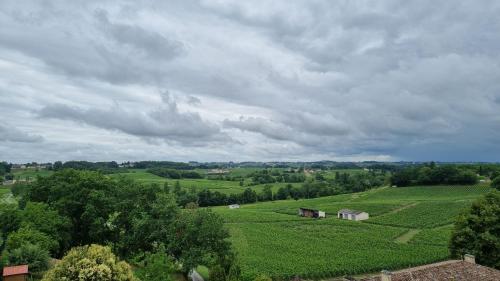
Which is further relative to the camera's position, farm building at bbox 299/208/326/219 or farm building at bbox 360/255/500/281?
farm building at bbox 299/208/326/219

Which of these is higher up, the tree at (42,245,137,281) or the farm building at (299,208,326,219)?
the tree at (42,245,137,281)

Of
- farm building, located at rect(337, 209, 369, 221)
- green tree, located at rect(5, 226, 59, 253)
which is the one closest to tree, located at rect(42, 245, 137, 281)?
green tree, located at rect(5, 226, 59, 253)

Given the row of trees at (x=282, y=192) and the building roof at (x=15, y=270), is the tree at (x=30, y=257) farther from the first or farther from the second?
the row of trees at (x=282, y=192)

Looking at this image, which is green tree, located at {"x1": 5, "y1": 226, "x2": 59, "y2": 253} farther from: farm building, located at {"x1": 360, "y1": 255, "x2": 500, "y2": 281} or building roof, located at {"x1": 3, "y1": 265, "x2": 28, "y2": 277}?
farm building, located at {"x1": 360, "y1": 255, "x2": 500, "y2": 281}

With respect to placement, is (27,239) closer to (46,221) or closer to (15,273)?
(46,221)

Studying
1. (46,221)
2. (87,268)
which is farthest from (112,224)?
(87,268)
